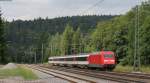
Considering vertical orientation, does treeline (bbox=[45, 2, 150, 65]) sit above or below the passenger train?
above

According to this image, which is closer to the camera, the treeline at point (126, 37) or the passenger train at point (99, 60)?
the passenger train at point (99, 60)

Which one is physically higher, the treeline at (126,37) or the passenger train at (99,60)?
the treeline at (126,37)

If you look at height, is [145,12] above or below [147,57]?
above

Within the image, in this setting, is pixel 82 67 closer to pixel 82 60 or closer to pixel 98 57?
pixel 82 60

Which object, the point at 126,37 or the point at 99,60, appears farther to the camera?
the point at 126,37

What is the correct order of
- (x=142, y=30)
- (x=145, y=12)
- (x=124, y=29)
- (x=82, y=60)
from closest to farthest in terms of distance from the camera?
(x=82, y=60) → (x=142, y=30) → (x=145, y=12) → (x=124, y=29)

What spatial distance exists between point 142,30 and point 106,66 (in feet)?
83.8

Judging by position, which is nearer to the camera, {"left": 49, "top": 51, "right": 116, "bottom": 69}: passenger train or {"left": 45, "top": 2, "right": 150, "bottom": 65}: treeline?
{"left": 49, "top": 51, "right": 116, "bottom": 69}: passenger train

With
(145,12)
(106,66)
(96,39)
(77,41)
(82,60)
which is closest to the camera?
(106,66)

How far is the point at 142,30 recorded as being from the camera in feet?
279

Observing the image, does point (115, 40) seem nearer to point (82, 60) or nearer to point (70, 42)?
point (82, 60)

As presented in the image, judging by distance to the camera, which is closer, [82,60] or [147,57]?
[82,60]

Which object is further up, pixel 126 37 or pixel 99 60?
pixel 126 37

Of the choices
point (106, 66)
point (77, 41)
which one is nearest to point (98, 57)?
point (106, 66)
